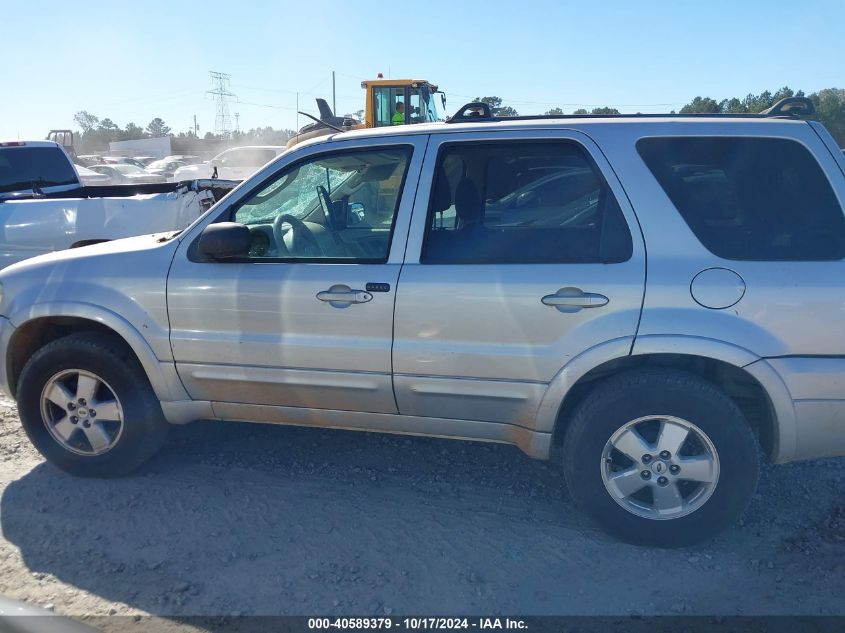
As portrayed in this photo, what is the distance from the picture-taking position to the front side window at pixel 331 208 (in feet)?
12.0

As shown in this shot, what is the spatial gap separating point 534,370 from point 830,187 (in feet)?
4.87

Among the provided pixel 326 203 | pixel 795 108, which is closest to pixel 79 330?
pixel 326 203

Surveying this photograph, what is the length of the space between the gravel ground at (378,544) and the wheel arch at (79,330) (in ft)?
1.92

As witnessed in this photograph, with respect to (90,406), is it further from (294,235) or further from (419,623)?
(419,623)

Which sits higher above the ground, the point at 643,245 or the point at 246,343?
the point at 643,245

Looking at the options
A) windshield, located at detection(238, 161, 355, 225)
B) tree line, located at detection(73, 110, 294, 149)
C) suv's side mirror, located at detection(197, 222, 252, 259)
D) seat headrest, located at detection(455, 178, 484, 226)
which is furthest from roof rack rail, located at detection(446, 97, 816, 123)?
tree line, located at detection(73, 110, 294, 149)

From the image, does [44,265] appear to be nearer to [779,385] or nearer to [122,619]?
[122,619]

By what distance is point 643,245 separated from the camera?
125 inches

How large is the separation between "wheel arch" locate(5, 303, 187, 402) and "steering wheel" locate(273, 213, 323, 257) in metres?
0.89

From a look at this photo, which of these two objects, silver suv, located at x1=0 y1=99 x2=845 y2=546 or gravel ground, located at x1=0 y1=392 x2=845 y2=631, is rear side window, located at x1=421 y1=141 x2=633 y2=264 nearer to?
silver suv, located at x1=0 y1=99 x2=845 y2=546

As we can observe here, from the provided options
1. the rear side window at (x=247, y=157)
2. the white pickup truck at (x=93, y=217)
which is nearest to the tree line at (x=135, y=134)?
the rear side window at (x=247, y=157)

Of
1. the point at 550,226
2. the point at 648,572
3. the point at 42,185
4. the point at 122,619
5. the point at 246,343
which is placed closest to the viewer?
the point at 122,619

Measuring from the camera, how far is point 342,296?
350cm

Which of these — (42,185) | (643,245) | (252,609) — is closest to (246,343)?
(252,609)
